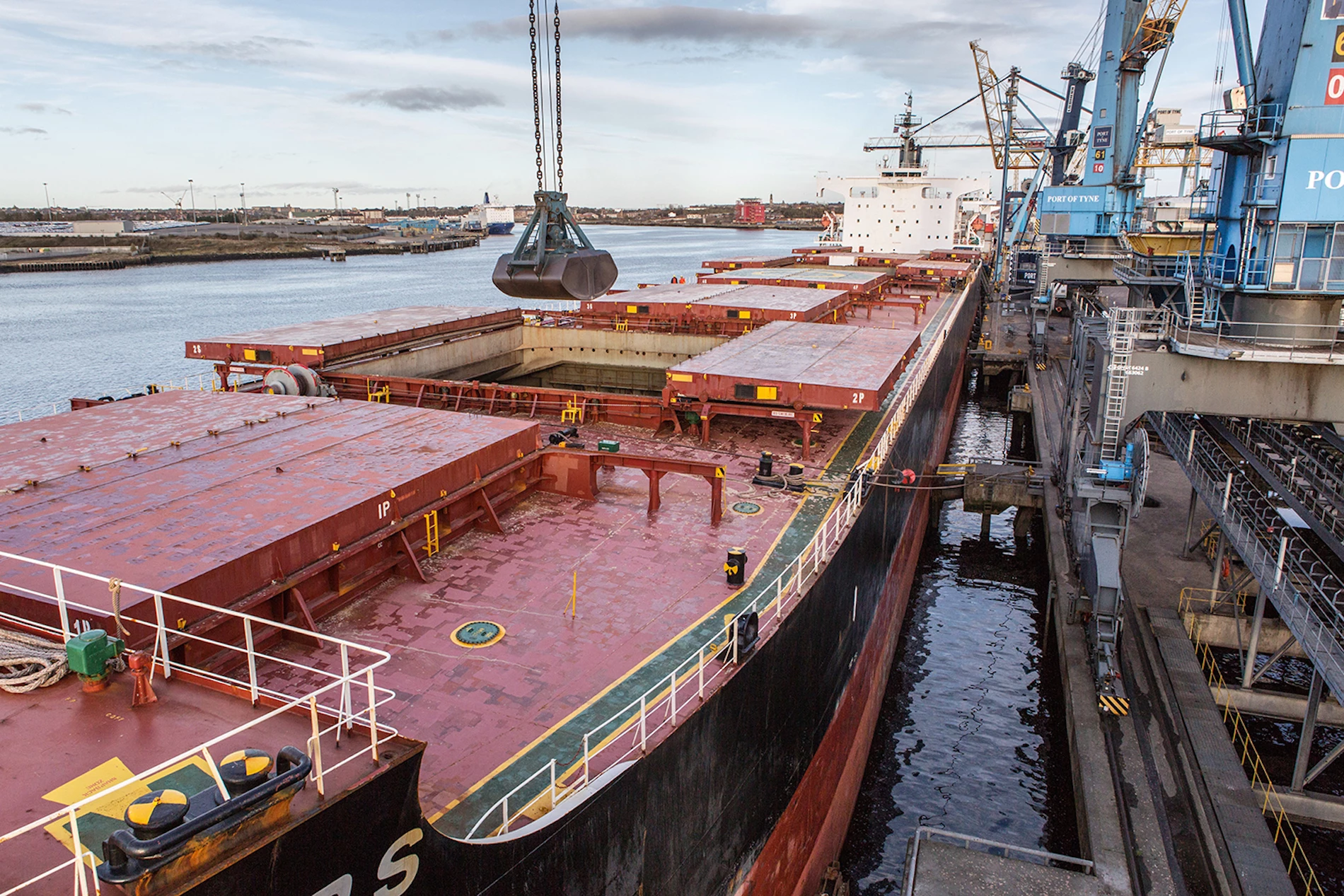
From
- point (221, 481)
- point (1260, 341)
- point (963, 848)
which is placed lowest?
point (963, 848)

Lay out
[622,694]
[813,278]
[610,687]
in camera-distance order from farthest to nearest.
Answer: [813,278], [610,687], [622,694]

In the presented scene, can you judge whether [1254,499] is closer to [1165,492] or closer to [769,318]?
[1165,492]

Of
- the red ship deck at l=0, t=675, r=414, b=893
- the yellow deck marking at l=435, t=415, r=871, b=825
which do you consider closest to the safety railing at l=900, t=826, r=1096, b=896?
the yellow deck marking at l=435, t=415, r=871, b=825

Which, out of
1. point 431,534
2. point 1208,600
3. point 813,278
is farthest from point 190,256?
point 1208,600

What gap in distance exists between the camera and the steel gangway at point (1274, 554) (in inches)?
575

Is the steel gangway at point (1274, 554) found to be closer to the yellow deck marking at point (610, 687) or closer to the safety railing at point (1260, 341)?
the safety railing at point (1260, 341)

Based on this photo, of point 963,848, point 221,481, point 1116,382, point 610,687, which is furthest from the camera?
point 1116,382

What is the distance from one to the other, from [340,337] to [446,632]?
18383mm

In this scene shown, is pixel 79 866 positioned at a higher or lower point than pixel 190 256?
lower

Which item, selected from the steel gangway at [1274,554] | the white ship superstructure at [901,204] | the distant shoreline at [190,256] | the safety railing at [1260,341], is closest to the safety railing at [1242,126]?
the safety railing at [1260,341]

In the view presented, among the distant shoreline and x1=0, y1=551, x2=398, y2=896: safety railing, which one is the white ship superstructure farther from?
the distant shoreline

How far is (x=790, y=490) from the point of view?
19031mm

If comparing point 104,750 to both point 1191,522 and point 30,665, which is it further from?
point 1191,522

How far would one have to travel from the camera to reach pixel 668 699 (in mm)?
10703
